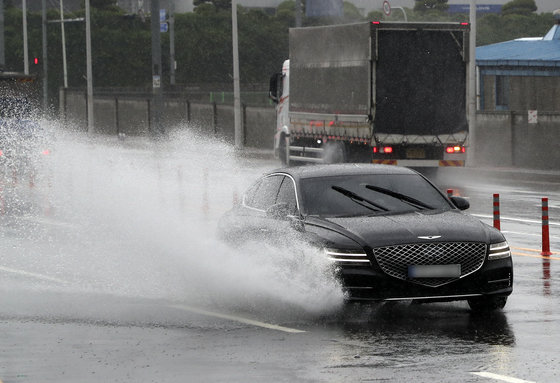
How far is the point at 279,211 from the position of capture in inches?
523

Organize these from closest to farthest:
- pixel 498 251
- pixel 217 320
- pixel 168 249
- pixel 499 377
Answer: pixel 499 377, pixel 217 320, pixel 498 251, pixel 168 249

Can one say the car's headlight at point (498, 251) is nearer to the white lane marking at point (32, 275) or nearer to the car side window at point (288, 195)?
the car side window at point (288, 195)

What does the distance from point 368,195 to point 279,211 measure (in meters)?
0.88

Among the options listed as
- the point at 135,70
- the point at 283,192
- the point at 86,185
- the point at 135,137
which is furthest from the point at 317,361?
the point at 135,70

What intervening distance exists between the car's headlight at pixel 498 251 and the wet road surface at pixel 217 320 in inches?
21.4

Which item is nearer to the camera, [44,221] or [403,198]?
[403,198]

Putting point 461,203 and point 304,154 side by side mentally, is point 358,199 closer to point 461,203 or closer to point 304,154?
point 461,203

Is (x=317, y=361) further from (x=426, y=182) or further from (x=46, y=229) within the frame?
(x=46, y=229)

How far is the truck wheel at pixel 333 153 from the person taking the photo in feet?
107

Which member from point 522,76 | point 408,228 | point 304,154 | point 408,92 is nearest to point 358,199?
point 408,228

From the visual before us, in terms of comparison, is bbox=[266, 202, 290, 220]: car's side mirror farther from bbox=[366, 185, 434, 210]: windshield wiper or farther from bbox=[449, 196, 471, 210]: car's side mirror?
bbox=[449, 196, 471, 210]: car's side mirror

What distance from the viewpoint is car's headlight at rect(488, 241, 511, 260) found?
40.1 feet

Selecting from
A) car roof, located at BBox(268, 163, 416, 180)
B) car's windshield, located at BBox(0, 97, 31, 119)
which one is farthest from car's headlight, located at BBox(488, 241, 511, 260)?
car's windshield, located at BBox(0, 97, 31, 119)

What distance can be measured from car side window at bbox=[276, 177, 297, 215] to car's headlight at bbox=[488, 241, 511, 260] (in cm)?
203
